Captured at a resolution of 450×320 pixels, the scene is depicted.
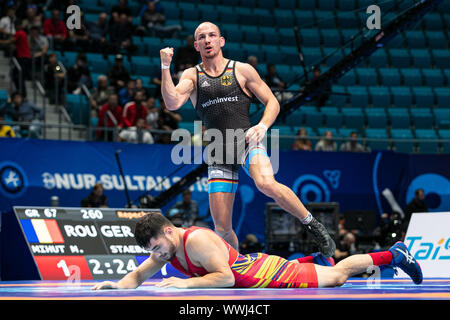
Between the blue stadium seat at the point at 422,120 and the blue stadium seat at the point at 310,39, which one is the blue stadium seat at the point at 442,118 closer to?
the blue stadium seat at the point at 422,120

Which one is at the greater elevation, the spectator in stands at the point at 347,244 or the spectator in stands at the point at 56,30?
the spectator in stands at the point at 56,30

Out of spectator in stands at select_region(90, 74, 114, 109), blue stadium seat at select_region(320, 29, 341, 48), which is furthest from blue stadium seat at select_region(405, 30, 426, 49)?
spectator in stands at select_region(90, 74, 114, 109)

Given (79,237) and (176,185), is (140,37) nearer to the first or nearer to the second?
(176,185)

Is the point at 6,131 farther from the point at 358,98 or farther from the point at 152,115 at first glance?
the point at 358,98

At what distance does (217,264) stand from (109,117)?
318 inches

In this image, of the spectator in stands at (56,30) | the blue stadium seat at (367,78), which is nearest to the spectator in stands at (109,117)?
the spectator in stands at (56,30)

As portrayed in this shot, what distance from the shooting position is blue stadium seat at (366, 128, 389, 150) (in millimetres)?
14430

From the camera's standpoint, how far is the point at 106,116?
12.3 meters

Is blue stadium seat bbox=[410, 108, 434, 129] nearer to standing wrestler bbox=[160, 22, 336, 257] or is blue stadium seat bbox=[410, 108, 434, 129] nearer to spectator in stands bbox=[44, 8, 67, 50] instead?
spectator in stands bbox=[44, 8, 67, 50]

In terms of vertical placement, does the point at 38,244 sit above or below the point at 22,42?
below

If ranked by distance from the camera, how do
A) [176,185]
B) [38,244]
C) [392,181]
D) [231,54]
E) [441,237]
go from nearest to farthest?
[441,237]
[38,244]
[176,185]
[392,181]
[231,54]

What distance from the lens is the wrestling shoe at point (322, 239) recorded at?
5391 mm
